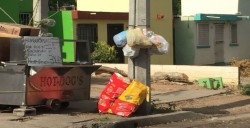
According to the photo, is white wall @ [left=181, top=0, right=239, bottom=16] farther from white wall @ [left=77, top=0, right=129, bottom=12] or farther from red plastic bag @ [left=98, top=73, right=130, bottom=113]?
red plastic bag @ [left=98, top=73, right=130, bottom=113]

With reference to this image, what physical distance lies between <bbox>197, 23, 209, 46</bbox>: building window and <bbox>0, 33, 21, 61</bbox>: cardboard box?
18022mm

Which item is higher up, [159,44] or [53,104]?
[159,44]

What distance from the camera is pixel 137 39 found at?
10227 millimetres

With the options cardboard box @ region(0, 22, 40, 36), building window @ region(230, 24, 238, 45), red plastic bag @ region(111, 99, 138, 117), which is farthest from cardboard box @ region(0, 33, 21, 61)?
building window @ region(230, 24, 238, 45)

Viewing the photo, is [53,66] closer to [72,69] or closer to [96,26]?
[72,69]

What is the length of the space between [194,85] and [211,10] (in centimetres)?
1306

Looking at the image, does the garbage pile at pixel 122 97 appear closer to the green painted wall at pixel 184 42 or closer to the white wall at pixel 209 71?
the white wall at pixel 209 71

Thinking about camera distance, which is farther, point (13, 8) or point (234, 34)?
point (234, 34)

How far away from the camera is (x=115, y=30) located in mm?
24141

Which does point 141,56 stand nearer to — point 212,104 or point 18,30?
point 18,30

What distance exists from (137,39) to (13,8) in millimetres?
13706

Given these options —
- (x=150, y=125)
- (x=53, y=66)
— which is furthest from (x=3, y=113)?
(x=150, y=125)

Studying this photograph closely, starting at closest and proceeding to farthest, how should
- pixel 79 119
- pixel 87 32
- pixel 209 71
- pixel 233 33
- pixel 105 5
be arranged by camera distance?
1. pixel 79 119
2. pixel 209 71
3. pixel 87 32
4. pixel 105 5
5. pixel 233 33

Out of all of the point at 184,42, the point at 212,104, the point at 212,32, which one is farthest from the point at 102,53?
the point at 212,104
